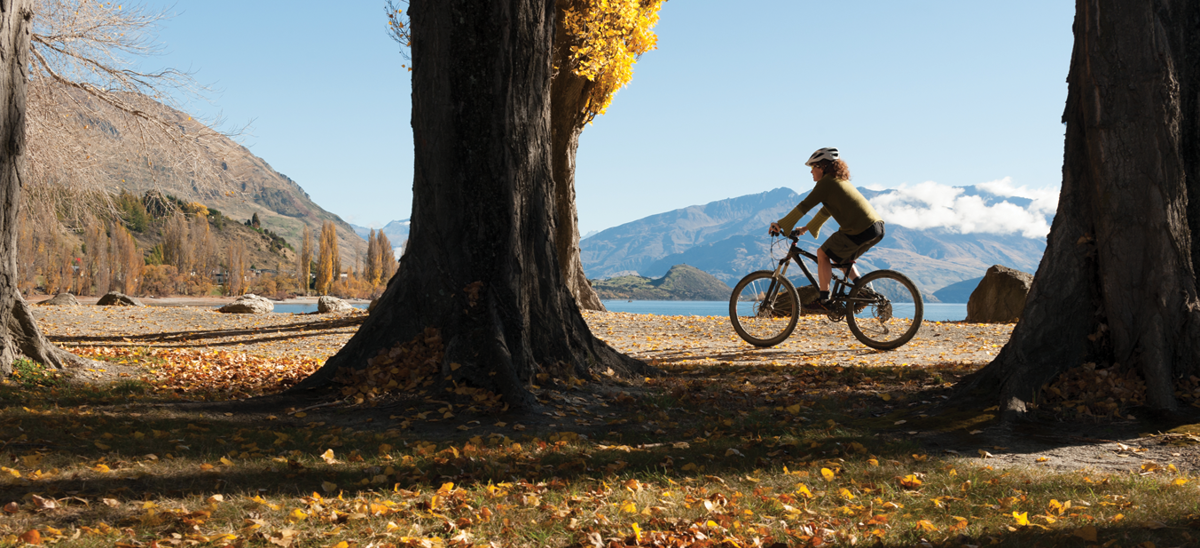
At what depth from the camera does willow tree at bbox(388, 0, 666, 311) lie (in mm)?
14883

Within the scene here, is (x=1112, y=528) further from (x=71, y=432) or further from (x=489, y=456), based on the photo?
(x=71, y=432)

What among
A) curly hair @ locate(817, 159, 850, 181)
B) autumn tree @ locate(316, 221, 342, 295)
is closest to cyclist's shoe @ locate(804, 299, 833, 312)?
curly hair @ locate(817, 159, 850, 181)

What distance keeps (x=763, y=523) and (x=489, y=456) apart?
6.02ft

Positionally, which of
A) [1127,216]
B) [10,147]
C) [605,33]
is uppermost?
[605,33]

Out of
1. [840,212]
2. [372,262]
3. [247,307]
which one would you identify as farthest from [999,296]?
[372,262]

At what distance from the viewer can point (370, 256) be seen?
4897 inches

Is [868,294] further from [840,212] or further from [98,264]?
[98,264]

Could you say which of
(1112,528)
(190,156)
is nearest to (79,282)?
(190,156)

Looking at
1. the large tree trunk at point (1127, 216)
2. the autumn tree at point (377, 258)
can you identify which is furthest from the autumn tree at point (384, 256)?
the large tree trunk at point (1127, 216)

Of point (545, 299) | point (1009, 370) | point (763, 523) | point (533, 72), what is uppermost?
point (533, 72)

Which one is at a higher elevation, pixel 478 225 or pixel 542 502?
pixel 478 225

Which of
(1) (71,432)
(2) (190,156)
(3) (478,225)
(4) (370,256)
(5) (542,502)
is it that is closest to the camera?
(5) (542,502)

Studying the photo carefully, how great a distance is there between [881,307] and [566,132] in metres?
7.89

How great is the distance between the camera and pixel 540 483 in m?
3.97
